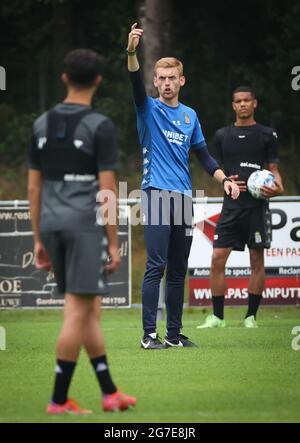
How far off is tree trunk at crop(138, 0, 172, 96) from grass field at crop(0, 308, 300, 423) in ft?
35.7

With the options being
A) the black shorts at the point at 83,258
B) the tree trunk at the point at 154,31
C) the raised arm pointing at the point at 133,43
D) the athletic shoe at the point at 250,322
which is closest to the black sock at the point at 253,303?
the athletic shoe at the point at 250,322

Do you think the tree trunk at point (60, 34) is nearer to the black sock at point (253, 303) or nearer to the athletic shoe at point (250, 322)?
the black sock at point (253, 303)

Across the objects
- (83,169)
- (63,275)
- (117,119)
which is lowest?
(63,275)

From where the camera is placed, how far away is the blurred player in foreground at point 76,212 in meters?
7.10

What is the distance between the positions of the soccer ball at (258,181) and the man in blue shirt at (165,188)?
90.1 inches

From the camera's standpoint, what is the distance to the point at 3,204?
16.8m

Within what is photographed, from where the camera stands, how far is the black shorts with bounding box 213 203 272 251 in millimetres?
13445

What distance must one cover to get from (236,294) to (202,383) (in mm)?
7821

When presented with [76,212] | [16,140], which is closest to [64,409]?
[76,212]

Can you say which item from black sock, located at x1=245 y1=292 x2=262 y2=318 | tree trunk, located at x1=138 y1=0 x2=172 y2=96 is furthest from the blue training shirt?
tree trunk, located at x1=138 y1=0 x2=172 y2=96

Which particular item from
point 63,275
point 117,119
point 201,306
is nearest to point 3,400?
point 63,275

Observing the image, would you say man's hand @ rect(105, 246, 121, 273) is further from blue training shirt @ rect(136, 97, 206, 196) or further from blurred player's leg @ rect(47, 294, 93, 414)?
blue training shirt @ rect(136, 97, 206, 196)

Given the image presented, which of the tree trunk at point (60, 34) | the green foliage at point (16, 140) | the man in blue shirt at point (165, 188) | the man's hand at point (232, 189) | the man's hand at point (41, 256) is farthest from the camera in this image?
the tree trunk at point (60, 34)
